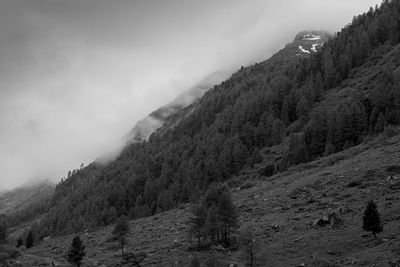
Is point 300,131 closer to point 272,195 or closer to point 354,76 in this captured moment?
point 354,76

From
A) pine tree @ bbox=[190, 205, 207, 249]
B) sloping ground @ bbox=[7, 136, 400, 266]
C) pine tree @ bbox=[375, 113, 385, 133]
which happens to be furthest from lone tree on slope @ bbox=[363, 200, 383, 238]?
pine tree @ bbox=[375, 113, 385, 133]

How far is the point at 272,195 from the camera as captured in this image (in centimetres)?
8856

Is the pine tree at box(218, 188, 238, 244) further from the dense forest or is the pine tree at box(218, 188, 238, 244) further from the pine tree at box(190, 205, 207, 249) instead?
the dense forest

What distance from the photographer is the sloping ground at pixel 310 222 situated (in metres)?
46.4

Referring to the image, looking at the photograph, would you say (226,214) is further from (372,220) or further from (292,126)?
(292,126)

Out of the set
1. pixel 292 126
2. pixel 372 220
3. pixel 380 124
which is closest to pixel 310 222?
pixel 372 220

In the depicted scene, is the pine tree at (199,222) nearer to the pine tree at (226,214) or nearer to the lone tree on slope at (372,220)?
the pine tree at (226,214)

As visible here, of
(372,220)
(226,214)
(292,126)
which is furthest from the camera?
(292,126)

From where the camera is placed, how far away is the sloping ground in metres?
46.4

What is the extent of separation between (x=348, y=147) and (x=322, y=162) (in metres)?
13.6

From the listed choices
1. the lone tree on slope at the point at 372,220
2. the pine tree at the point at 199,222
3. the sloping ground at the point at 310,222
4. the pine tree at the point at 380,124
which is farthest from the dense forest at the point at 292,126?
the lone tree on slope at the point at 372,220

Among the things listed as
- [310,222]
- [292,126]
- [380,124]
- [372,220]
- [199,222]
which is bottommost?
[310,222]

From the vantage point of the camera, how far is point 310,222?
60406mm

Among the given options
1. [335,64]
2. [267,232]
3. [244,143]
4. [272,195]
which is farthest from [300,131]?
[267,232]
